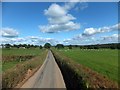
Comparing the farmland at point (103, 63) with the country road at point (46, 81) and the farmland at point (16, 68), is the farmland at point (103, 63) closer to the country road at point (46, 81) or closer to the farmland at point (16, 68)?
the country road at point (46, 81)

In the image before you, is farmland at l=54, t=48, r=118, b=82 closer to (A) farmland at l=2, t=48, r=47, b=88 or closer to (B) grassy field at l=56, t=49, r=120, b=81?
(B) grassy field at l=56, t=49, r=120, b=81

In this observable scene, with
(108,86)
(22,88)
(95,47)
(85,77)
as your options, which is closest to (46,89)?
(22,88)

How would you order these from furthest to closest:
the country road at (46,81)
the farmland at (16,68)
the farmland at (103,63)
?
the country road at (46,81) → the farmland at (16,68) → the farmland at (103,63)

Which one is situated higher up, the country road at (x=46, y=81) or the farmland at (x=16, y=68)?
the farmland at (x=16, y=68)

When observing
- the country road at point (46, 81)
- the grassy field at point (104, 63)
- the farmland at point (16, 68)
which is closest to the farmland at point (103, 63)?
the grassy field at point (104, 63)

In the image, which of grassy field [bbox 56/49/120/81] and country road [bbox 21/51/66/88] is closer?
grassy field [bbox 56/49/120/81]

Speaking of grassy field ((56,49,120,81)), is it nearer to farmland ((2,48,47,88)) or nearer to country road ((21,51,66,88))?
country road ((21,51,66,88))

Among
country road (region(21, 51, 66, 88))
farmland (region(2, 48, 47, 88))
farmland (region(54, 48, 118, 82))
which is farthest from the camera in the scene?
country road (region(21, 51, 66, 88))

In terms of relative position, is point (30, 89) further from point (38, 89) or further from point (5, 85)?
point (5, 85)

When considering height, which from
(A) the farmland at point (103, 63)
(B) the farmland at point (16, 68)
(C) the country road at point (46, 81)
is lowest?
(C) the country road at point (46, 81)

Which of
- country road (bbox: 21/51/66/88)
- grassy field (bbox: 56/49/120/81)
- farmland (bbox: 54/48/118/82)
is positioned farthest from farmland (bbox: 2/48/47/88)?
grassy field (bbox: 56/49/120/81)

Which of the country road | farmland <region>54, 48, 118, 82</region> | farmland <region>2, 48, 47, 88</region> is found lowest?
the country road

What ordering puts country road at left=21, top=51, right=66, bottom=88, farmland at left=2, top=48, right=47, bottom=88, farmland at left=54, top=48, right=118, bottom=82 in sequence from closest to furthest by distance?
1. farmland at left=54, top=48, right=118, bottom=82
2. farmland at left=2, top=48, right=47, bottom=88
3. country road at left=21, top=51, right=66, bottom=88

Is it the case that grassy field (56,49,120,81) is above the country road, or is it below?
above
